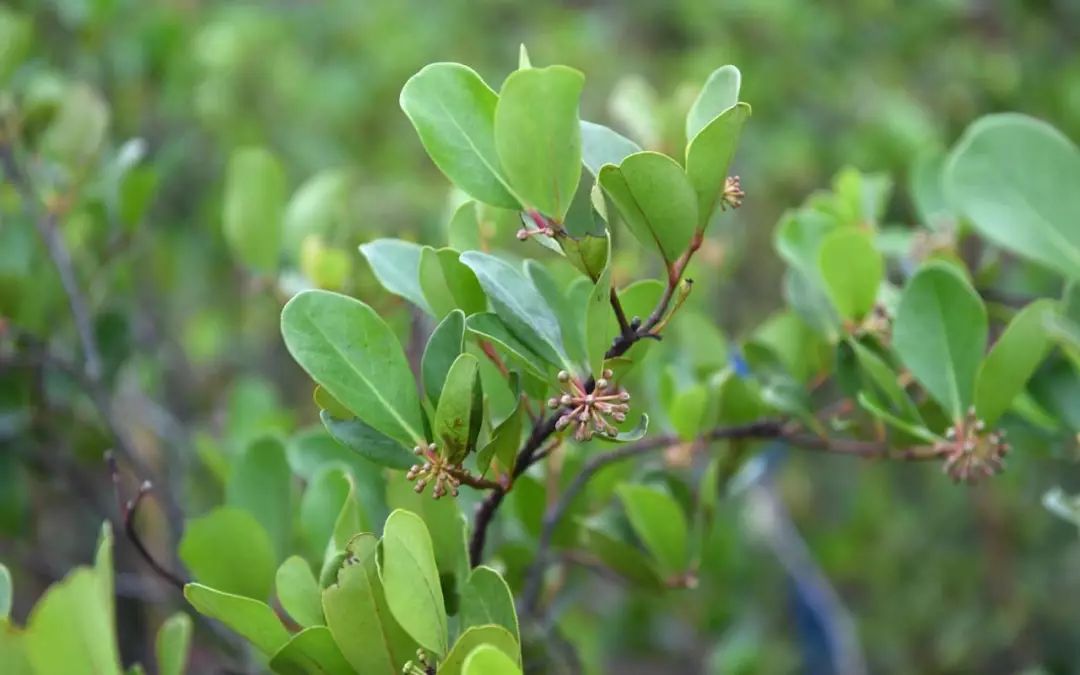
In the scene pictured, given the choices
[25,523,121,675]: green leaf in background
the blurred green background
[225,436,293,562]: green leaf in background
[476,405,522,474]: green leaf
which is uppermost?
[25,523,121,675]: green leaf in background

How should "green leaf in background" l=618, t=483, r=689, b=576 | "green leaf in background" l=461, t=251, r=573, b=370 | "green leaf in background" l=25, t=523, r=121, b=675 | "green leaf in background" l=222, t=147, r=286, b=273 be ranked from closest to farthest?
"green leaf in background" l=25, t=523, r=121, b=675
"green leaf in background" l=461, t=251, r=573, b=370
"green leaf in background" l=618, t=483, r=689, b=576
"green leaf in background" l=222, t=147, r=286, b=273

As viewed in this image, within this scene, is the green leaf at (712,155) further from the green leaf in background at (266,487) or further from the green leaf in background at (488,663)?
the green leaf in background at (266,487)

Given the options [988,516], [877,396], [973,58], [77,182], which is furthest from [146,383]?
[973,58]

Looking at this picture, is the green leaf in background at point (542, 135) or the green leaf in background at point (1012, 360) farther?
the green leaf in background at point (1012, 360)

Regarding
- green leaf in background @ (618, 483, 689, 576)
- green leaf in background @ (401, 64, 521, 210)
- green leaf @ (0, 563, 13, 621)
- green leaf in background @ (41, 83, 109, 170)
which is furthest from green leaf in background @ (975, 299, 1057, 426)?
green leaf in background @ (41, 83, 109, 170)

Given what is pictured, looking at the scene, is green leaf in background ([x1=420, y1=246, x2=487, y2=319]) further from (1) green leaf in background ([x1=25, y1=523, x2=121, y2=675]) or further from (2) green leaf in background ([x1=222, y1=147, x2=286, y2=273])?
(2) green leaf in background ([x1=222, y1=147, x2=286, y2=273])

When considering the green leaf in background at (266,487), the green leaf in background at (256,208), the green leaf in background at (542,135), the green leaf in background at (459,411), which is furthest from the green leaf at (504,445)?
the green leaf in background at (256,208)

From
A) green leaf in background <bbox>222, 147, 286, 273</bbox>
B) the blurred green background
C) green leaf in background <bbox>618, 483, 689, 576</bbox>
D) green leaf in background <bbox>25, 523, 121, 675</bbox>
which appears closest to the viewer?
green leaf in background <bbox>25, 523, 121, 675</bbox>
